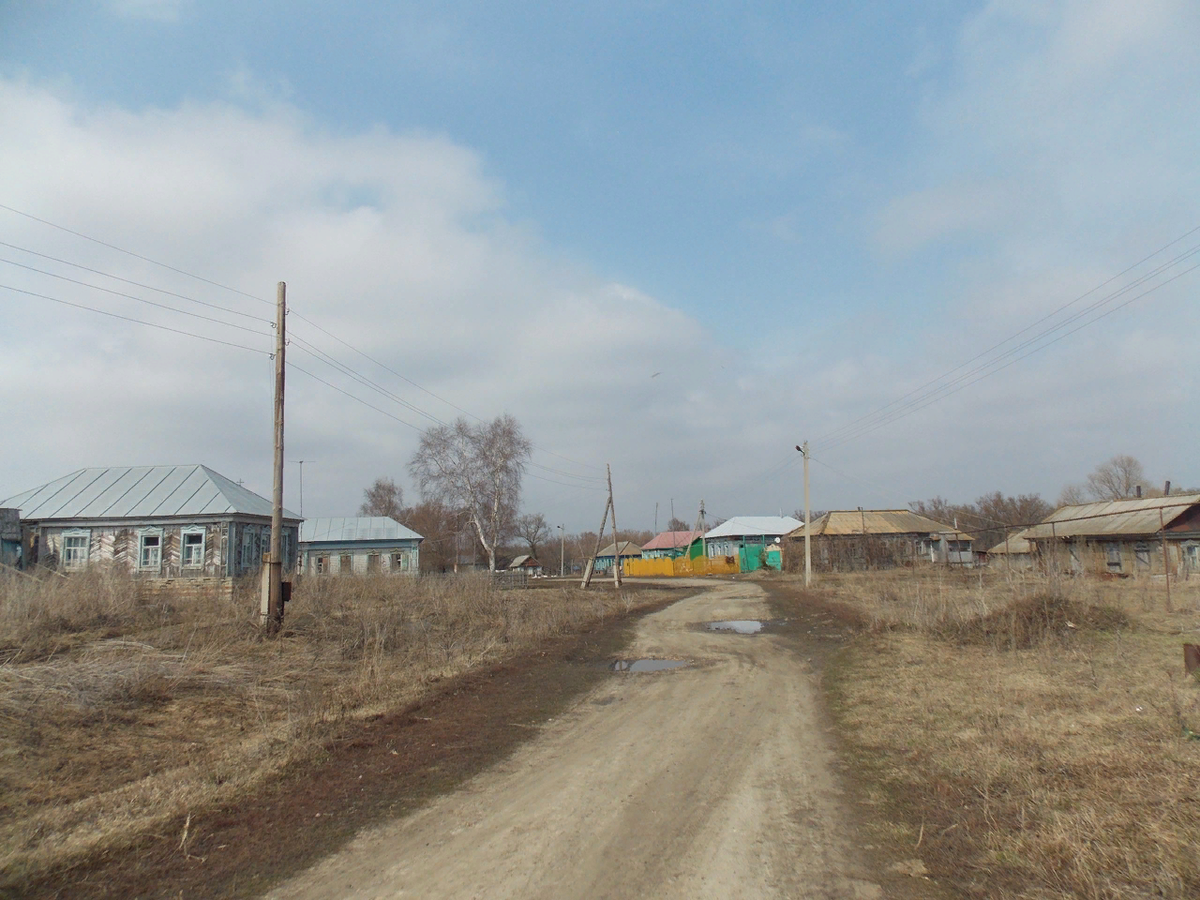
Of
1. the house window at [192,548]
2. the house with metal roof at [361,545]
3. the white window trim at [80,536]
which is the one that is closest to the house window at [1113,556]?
the house with metal roof at [361,545]

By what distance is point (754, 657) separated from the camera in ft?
42.4

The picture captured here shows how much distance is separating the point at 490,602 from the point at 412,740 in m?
13.7

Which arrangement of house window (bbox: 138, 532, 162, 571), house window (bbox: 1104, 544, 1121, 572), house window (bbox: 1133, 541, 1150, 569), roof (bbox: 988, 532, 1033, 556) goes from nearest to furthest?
house window (bbox: 138, 532, 162, 571)
house window (bbox: 1133, 541, 1150, 569)
house window (bbox: 1104, 544, 1121, 572)
roof (bbox: 988, 532, 1033, 556)

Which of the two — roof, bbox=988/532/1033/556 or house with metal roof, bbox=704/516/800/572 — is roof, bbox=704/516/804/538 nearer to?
house with metal roof, bbox=704/516/800/572

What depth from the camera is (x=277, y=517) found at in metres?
14.8

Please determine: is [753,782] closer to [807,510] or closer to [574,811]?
[574,811]

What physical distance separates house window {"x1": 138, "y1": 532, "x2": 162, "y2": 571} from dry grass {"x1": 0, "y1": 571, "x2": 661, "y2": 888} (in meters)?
13.3

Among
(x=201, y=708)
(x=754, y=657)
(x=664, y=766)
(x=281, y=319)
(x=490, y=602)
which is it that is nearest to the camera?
(x=664, y=766)

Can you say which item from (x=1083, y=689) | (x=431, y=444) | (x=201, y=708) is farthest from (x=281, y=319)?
(x=431, y=444)

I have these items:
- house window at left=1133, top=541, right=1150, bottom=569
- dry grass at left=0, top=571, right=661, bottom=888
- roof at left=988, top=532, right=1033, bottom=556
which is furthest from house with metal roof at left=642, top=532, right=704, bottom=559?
dry grass at left=0, top=571, right=661, bottom=888

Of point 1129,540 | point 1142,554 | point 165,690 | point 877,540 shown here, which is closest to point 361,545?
point 877,540

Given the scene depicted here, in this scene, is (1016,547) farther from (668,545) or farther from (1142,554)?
(668,545)

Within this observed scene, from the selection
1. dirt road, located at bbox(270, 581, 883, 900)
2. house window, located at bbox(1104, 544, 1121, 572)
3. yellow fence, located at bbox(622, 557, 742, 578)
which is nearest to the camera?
dirt road, located at bbox(270, 581, 883, 900)

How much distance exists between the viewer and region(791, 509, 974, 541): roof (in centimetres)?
5116
